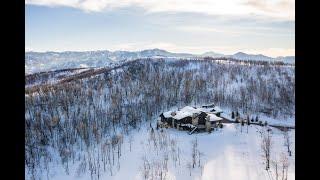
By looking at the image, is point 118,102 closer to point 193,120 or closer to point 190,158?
point 193,120

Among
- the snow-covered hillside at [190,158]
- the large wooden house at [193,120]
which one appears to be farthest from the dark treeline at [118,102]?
the large wooden house at [193,120]

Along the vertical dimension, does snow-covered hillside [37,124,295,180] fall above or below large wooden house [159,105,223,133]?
below

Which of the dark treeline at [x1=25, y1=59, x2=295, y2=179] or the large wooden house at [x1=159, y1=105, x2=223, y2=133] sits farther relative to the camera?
the large wooden house at [x1=159, y1=105, x2=223, y2=133]

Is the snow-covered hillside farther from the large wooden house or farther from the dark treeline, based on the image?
the dark treeline

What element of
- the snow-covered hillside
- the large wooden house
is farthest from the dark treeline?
the large wooden house

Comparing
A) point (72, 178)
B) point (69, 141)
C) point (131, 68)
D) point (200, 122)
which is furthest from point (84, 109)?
point (131, 68)

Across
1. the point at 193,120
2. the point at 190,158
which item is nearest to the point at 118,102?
the point at 193,120

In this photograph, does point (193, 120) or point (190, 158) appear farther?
point (193, 120)

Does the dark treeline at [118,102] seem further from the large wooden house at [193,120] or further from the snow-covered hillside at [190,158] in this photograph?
the large wooden house at [193,120]
